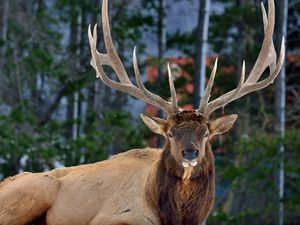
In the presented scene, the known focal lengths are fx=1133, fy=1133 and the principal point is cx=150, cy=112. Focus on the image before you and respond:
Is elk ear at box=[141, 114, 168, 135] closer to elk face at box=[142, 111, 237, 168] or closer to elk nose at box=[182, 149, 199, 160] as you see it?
elk face at box=[142, 111, 237, 168]

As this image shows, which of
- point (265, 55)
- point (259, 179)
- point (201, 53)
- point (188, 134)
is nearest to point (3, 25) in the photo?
point (201, 53)

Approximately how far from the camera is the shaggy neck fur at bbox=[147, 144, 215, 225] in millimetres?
11250

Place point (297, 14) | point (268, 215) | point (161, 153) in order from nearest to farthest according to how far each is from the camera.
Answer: point (161, 153) < point (268, 215) < point (297, 14)

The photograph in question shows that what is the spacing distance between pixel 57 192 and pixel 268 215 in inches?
463

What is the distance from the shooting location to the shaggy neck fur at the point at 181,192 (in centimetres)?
1125

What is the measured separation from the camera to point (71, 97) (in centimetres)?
2469

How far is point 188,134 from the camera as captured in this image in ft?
35.8

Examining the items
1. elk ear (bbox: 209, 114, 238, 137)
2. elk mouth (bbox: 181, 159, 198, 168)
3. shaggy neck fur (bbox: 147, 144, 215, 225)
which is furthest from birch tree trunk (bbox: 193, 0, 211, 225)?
elk mouth (bbox: 181, 159, 198, 168)

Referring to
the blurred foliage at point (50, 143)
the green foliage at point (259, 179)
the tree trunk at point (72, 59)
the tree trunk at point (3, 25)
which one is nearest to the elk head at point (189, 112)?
the blurred foliage at point (50, 143)

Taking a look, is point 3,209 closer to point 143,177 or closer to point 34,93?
point 143,177

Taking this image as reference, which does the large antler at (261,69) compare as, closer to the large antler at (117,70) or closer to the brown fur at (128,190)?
the brown fur at (128,190)

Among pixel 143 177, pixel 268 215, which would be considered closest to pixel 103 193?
pixel 143 177

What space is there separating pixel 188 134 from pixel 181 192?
711mm

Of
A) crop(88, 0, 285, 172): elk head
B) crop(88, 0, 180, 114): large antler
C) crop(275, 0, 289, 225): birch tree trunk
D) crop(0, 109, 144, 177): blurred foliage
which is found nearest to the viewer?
crop(88, 0, 285, 172): elk head
